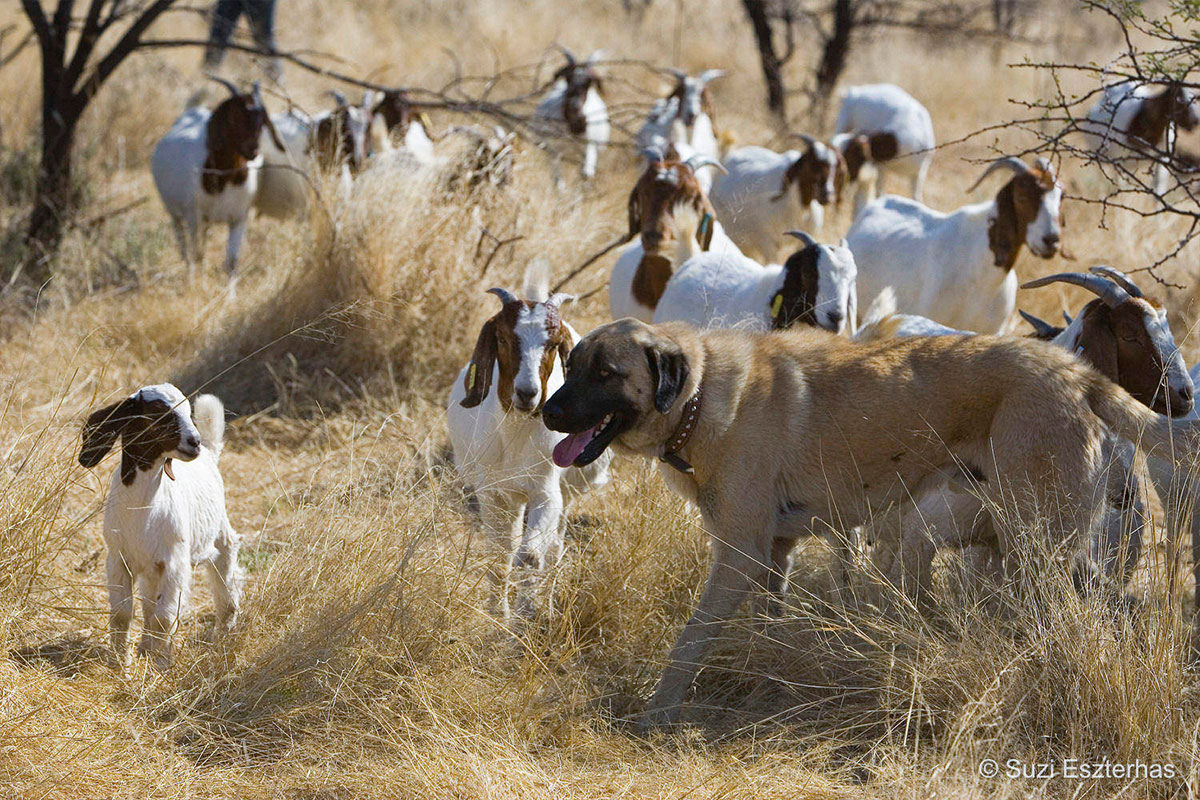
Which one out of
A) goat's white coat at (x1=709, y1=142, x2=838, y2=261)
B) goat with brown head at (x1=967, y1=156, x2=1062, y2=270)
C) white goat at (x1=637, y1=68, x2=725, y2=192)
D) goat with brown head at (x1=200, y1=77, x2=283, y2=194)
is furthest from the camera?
white goat at (x1=637, y1=68, x2=725, y2=192)

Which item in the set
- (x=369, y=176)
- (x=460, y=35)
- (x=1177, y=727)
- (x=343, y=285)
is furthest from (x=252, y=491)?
(x=460, y=35)

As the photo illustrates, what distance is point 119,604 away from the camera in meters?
4.62

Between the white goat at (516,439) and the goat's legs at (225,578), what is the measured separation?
3.08ft

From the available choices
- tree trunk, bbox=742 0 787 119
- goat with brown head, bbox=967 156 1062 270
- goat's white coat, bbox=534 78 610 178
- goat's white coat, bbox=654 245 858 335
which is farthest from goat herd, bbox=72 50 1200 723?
tree trunk, bbox=742 0 787 119

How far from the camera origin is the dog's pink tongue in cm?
453

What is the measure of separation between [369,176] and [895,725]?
222 inches

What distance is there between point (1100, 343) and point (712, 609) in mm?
2007

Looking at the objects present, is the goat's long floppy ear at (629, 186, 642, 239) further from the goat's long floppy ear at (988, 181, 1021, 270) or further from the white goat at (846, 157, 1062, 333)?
the goat's long floppy ear at (988, 181, 1021, 270)

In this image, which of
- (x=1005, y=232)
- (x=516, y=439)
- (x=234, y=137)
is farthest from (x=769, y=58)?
(x=516, y=439)

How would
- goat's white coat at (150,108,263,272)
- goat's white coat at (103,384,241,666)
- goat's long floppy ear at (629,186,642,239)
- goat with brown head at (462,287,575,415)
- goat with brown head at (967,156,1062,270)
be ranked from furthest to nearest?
goat's white coat at (150,108,263,272) → goat's long floppy ear at (629,186,642,239) → goat with brown head at (967,156,1062,270) → goat with brown head at (462,287,575,415) → goat's white coat at (103,384,241,666)

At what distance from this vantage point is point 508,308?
17.0ft

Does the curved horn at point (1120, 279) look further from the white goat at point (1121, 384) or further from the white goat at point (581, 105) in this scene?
the white goat at point (581, 105)

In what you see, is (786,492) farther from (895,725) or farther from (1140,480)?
(1140,480)

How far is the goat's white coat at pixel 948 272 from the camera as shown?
7.85 meters
